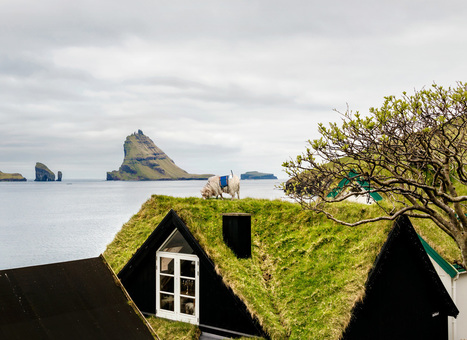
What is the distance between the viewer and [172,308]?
15.3m

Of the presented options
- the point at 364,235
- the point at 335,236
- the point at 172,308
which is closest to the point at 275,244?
the point at 335,236

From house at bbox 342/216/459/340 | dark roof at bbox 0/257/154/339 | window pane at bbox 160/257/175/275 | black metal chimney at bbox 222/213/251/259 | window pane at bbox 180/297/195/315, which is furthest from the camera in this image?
window pane at bbox 160/257/175/275

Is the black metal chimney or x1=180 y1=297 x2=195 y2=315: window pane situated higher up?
the black metal chimney

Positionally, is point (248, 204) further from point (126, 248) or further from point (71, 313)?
point (71, 313)

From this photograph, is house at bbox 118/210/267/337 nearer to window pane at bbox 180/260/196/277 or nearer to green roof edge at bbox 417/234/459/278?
window pane at bbox 180/260/196/277

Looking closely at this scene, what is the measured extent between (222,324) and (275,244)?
3.67 m

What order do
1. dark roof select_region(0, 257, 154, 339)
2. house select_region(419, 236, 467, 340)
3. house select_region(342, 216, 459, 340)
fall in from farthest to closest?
1. house select_region(419, 236, 467, 340)
2. house select_region(342, 216, 459, 340)
3. dark roof select_region(0, 257, 154, 339)

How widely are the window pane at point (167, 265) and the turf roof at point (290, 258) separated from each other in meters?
1.79

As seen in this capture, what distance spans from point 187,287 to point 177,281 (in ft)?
1.29

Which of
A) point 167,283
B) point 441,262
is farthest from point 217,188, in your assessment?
point 441,262

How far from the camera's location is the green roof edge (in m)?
19.7

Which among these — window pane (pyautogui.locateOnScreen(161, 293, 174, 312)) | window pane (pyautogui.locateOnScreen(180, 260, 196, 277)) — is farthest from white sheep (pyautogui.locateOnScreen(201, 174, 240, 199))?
window pane (pyautogui.locateOnScreen(180, 260, 196, 277))

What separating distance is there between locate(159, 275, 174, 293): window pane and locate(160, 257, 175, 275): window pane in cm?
21

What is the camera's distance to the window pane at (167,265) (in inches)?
608
